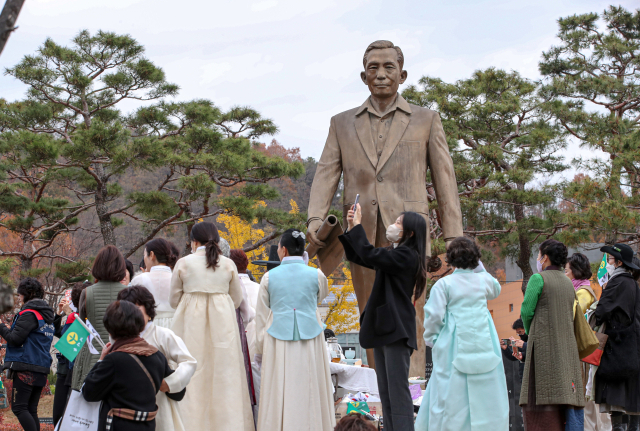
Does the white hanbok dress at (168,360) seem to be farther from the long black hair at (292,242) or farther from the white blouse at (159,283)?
the long black hair at (292,242)

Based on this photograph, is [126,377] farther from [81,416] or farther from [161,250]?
[161,250]

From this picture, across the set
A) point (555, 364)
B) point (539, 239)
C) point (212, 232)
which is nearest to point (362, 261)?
point (212, 232)

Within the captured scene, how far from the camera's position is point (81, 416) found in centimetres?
310

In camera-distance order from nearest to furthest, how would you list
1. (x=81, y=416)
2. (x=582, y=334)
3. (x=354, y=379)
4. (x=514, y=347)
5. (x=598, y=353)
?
(x=81, y=416) < (x=582, y=334) < (x=598, y=353) < (x=514, y=347) < (x=354, y=379)

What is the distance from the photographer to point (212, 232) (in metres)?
4.33

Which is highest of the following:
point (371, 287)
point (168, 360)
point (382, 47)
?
point (382, 47)

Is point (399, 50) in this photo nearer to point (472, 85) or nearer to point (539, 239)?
point (539, 239)

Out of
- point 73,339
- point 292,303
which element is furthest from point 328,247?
point 73,339

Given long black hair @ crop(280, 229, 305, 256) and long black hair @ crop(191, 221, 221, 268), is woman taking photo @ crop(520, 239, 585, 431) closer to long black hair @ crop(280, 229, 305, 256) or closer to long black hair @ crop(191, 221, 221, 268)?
long black hair @ crop(280, 229, 305, 256)

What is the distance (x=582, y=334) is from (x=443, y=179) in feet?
4.44

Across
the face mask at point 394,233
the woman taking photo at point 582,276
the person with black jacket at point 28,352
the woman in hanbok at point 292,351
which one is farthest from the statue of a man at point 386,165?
the person with black jacket at point 28,352

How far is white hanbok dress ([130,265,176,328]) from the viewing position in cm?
431

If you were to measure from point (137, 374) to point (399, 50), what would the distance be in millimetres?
2925

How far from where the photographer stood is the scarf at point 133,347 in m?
2.92
